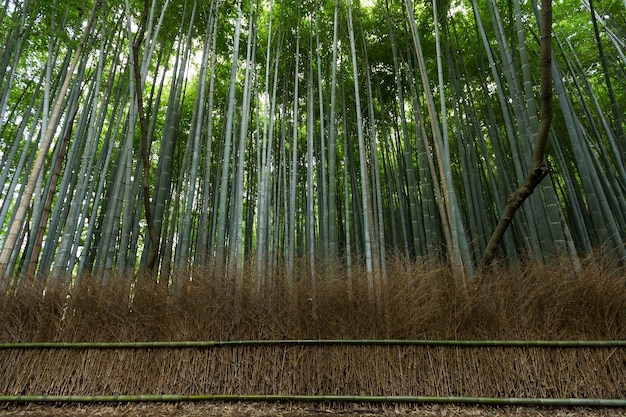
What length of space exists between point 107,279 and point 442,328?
8.02ft

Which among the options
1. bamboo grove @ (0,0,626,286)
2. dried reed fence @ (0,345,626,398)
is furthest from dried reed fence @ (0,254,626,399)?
bamboo grove @ (0,0,626,286)

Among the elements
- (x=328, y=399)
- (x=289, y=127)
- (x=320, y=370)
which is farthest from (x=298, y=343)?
(x=289, y=127)

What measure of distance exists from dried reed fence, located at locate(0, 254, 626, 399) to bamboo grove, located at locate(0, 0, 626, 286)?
305 mm

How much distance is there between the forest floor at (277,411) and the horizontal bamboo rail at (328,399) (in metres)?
0.03

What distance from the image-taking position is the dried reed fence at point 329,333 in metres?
1.97

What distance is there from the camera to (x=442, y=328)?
214cm

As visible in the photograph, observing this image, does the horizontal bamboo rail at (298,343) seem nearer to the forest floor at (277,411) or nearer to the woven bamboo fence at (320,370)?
the woven bamboo fence at (320,370)

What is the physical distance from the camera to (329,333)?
86.7 inches

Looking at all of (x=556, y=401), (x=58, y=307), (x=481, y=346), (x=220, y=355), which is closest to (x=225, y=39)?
(x=58, y=307)

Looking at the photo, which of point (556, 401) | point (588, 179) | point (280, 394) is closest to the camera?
point (556, 401)

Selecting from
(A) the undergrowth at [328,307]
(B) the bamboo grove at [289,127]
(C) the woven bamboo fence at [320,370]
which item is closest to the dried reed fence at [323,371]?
(C) the woven bamboo fence at [320,370]

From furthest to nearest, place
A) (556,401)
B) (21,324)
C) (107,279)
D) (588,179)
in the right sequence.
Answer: (588,179), (107,279), (21,324), (556,401)

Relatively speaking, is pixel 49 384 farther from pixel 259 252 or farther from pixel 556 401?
pixel 556 401

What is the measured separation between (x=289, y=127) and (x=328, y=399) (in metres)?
5.86
